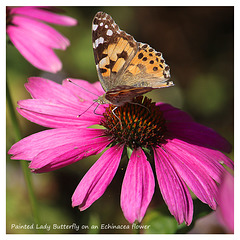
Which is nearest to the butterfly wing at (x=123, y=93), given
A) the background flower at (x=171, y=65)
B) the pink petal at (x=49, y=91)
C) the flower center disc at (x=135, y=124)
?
the flower center disc at (x=135, y=124)

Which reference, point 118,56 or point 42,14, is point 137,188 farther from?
point 42,14

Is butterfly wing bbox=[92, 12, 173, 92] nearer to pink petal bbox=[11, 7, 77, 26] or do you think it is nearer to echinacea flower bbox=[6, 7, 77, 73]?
echinacea flower bbox=[6, 7, 77, 73]

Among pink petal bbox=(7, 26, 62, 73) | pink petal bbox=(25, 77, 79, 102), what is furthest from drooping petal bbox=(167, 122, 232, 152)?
pink petal bbox=(7, 26, 62, 73)

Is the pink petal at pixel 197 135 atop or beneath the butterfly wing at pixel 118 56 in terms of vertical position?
beneath

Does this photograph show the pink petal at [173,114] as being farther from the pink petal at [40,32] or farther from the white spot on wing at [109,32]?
the pink petal at [40,32]

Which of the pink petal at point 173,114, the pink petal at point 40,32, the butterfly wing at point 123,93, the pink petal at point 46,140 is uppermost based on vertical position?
the pink petal at point 40,32
